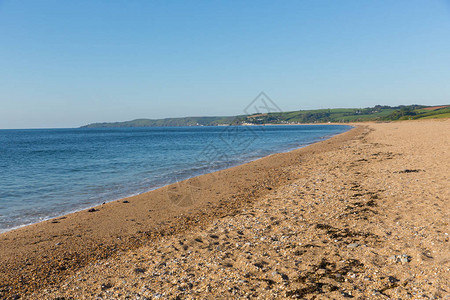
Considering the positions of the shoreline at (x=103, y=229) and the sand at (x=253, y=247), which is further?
the shoreline at (x=103, y=229)

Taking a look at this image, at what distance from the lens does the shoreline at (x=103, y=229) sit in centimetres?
704

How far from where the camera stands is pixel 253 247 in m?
7.28

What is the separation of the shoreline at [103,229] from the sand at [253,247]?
5 centimetres

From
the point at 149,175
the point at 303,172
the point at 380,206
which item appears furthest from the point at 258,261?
the point at 149,175

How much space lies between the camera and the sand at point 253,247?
540 cm

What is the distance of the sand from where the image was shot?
17.7 ft

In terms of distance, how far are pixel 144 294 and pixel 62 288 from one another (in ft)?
6.99

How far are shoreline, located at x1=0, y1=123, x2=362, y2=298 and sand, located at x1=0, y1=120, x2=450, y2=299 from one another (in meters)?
0.05

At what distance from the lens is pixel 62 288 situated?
6.01m

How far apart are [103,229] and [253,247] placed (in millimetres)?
5992

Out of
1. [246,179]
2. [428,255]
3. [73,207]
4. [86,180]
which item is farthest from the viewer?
[86,180]

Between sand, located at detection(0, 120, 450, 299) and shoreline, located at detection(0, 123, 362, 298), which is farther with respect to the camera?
shoreline, located at detection(0, 123, 362, 298)

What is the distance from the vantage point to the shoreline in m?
7.04

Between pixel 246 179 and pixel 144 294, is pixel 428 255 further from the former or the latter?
pixel 246 179
